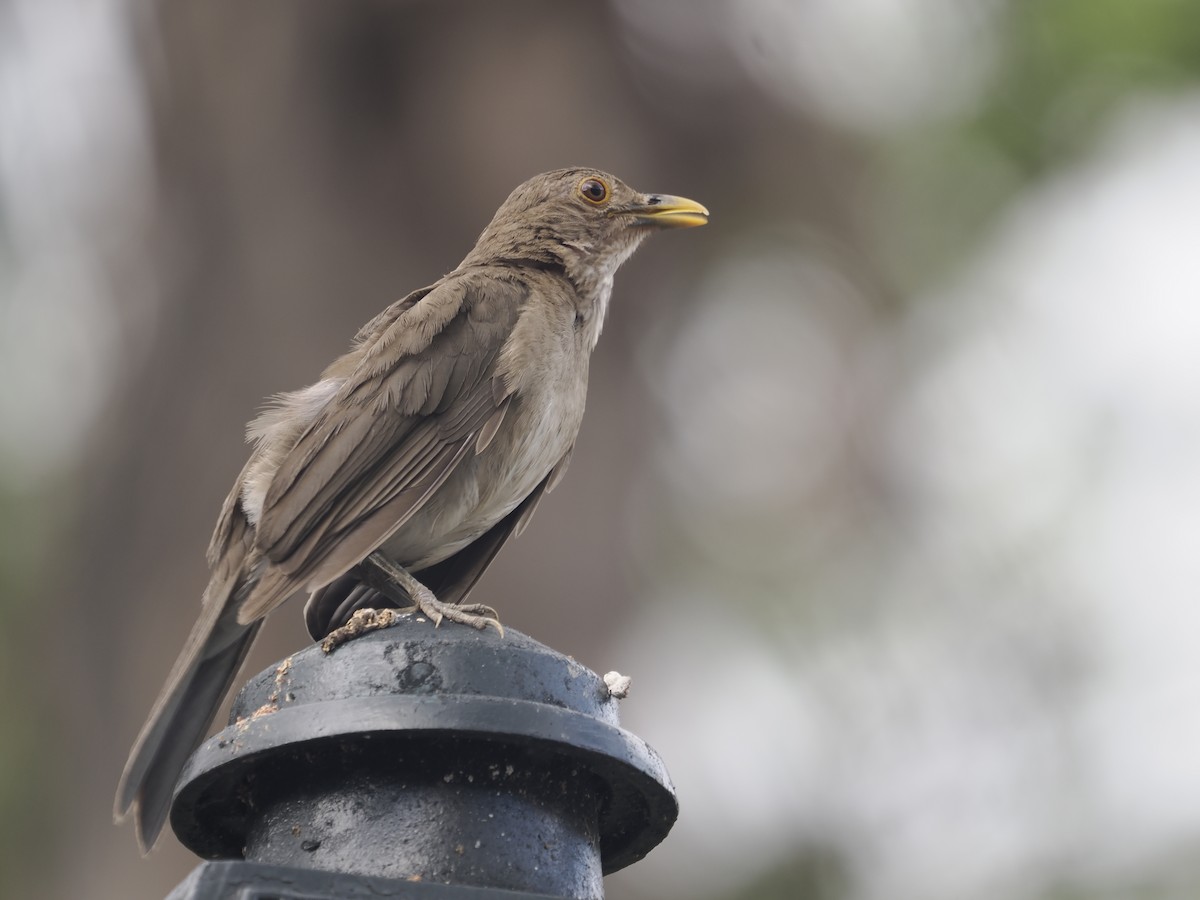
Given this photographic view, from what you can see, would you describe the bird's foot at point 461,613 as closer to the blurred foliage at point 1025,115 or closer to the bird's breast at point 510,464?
the bird's breast at point 510,464

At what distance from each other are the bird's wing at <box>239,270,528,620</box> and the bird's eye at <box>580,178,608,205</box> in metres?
0.87

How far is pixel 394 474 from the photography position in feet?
12.2

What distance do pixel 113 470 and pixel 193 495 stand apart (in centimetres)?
94

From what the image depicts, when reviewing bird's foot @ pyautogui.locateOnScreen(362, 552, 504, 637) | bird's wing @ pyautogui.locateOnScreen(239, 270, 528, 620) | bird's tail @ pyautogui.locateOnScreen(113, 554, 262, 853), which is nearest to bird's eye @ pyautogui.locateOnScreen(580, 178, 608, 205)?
bird's wing @ pyautogui.locateOnScreen(239, 270, 528, 620)

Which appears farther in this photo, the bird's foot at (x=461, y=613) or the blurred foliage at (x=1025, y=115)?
the blurred foliage at (x=1025, y=115)

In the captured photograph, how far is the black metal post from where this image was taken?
2045 millimetres

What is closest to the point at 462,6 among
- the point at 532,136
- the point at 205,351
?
the point at 532,136

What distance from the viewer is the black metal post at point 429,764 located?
2045mm

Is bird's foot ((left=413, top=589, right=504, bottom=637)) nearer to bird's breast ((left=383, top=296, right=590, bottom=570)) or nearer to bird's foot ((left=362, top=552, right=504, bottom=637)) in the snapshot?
bird's foot ((left=362, top=552, right=504, bottom=637))

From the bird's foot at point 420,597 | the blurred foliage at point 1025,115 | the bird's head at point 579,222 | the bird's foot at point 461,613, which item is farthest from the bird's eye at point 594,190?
the blurred foliage at point 1025,115

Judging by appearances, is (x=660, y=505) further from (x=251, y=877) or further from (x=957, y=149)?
(x=251, y=877)

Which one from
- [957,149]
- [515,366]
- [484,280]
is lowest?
[515,366]

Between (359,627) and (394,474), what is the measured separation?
58.0 inches

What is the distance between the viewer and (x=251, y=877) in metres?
1.79
